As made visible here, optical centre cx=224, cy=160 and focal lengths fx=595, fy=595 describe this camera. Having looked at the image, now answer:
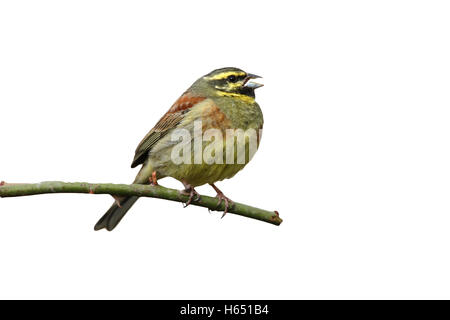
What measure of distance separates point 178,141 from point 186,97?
0.66m

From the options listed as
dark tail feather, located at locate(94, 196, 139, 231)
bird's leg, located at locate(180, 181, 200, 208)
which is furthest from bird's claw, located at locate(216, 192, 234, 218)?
dark tail feather, located at locate(94, 196, 139, 231)

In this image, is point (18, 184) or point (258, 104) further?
point (258, 104)

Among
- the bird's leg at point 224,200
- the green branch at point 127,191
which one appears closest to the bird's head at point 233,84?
the bird's leg at point 224,200

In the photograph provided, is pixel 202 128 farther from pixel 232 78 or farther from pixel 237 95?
pixel 232 78

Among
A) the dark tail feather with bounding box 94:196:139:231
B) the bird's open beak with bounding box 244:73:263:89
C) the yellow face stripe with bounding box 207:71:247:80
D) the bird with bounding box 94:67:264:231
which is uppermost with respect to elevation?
the yellow face stripe with bounding box 207:71:247:80

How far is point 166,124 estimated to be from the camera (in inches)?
273

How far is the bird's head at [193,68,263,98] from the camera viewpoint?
687cm

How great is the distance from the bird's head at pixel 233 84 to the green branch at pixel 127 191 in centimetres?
127

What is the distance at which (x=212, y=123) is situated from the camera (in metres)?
6.55

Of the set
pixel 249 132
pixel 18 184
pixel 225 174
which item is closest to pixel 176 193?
pixel 225 174

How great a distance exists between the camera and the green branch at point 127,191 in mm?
5375

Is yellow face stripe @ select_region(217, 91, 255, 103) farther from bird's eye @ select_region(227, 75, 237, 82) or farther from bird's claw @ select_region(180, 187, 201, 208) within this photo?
bird's claw @ select_region(180, 187, 201, 208)

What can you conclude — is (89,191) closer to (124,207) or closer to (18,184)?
(18,184)

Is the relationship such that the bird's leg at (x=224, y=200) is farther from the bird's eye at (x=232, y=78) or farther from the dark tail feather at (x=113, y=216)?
the bird's eye at (x=232, y=78)
